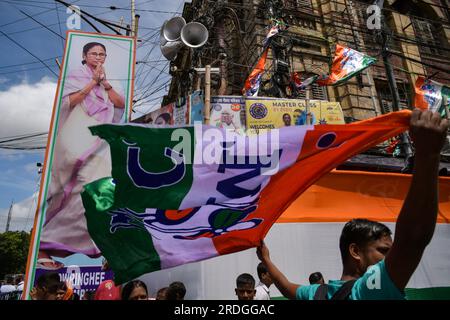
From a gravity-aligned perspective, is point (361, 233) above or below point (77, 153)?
below

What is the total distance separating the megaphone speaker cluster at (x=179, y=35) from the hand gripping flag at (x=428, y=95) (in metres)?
6.94

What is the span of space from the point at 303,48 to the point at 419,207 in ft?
37.9

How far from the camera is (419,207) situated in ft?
3.69

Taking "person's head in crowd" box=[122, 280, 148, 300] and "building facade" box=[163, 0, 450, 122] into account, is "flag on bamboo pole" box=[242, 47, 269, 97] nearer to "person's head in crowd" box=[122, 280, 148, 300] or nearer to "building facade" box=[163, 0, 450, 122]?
"building facade" box=[163, 0, 450, 122]

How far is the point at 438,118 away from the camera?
1177 millimetres

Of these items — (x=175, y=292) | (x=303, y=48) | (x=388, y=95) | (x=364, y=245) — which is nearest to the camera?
(x=364, y=245)

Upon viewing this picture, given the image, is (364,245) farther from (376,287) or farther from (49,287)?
(49,287)

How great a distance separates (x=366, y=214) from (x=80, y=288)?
17.6ft

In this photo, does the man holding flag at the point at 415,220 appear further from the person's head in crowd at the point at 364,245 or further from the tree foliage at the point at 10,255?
the tree foliage at the point at 10,255

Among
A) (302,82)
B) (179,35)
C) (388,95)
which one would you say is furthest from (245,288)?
(388,95)

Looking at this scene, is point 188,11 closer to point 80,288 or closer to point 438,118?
point 80,288

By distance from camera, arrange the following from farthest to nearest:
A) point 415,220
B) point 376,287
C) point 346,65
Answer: point 346,65 → point 376,287 → point 415,220

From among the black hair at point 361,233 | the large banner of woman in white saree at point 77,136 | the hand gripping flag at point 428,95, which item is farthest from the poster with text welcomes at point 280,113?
the black hair at point 361,233

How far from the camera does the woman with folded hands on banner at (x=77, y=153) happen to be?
17.5 ft
